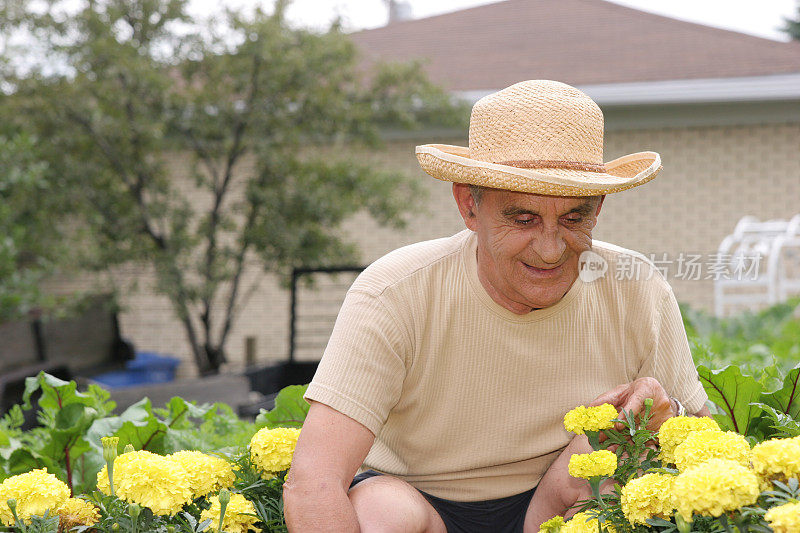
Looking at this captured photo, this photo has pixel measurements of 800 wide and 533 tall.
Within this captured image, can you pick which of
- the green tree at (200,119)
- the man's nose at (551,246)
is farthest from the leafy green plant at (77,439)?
the green tree at (200,119)

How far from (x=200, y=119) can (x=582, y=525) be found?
624 cm

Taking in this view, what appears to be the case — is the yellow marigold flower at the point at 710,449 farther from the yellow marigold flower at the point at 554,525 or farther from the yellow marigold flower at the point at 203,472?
the yellow marigold flower at the point at 203,472

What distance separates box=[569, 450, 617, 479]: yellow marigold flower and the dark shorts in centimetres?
60

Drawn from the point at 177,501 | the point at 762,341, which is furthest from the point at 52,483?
the point at 762,341

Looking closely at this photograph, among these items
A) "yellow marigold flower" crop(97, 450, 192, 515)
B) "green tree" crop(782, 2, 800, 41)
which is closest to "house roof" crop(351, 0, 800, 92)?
"yellow marigold flower" crop(97, 450, 192, 515)

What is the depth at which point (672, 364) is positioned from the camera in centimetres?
184

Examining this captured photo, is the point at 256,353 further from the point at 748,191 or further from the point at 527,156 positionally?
the point at 527,156

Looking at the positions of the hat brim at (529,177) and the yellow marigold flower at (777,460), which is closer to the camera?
the yellow marigold flower at (777,460)

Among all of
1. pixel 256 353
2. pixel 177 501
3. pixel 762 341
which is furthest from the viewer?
pixel 256 353

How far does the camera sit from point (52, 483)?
5.09 feet

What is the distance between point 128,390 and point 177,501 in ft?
8.42

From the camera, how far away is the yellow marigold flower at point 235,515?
1.50m

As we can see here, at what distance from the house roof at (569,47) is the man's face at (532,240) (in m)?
6.47

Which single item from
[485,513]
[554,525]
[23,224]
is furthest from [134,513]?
[23,224]
